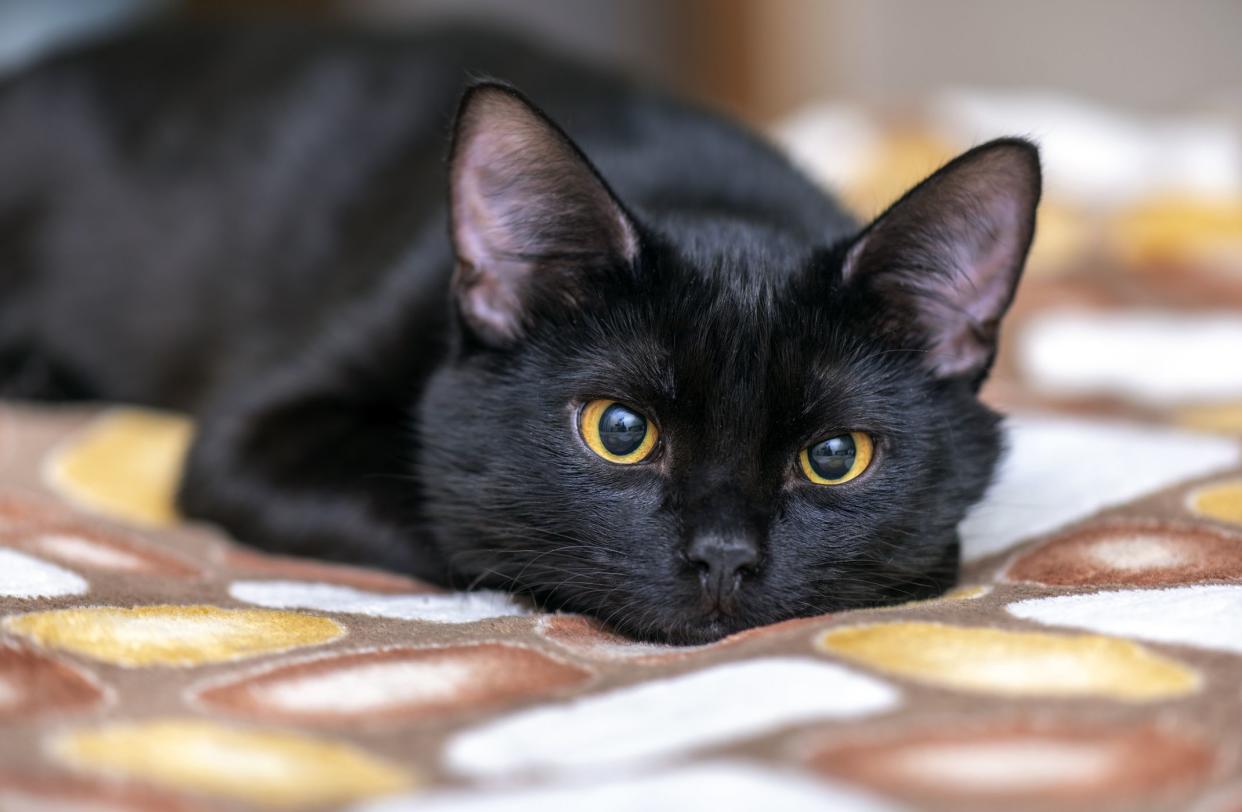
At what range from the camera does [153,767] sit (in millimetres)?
708

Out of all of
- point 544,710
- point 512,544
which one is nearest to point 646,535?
point 512,544

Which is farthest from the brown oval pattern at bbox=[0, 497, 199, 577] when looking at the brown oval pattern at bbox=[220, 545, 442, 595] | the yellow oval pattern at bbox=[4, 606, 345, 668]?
the yellow oval pattern at bbox=[4, 606, 345, 668]

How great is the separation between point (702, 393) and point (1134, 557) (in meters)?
0.47

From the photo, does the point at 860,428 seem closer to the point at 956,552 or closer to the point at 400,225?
the point at 956,552

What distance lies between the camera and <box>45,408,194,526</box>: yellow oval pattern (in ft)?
5.23

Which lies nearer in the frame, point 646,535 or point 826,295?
point 646,535

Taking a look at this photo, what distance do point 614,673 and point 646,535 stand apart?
188mm

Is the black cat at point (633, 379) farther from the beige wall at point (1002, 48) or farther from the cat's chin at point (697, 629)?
the beige wall at point (1002, 48)

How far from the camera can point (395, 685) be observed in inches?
34.3

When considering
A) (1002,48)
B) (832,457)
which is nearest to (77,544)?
(832,457)

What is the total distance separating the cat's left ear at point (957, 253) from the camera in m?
1.19

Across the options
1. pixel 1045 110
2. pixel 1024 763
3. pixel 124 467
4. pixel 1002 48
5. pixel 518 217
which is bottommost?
pixel 124 467

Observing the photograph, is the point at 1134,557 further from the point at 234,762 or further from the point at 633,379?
the point at 234,762

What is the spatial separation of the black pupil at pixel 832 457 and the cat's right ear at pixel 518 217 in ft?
0.83
